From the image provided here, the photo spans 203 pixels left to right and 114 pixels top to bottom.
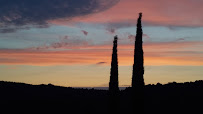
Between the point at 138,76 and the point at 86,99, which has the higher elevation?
the point at 138,76

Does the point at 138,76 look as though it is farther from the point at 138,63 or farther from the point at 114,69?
the point at 114,69

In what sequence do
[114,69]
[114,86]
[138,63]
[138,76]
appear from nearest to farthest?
[138,76], [138,63], [114,86], [114,69]

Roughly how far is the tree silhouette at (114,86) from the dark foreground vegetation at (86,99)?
24.3 m

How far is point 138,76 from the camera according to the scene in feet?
90.4

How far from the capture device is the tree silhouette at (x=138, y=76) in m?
27.0

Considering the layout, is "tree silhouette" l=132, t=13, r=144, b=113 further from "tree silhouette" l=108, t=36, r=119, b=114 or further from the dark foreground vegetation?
the dark foreground vegetation

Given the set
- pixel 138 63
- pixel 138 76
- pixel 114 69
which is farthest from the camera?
pixel 114 69

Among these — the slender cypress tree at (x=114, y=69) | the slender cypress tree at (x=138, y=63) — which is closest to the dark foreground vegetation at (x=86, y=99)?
the slender cypress tree at (x=114, y=69)

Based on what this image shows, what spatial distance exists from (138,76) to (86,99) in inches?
2086

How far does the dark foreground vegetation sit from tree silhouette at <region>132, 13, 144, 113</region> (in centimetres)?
3034

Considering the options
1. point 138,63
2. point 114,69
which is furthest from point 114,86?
point 138,63

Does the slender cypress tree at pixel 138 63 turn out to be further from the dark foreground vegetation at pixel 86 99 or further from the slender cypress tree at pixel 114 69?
the dark foreground vegetation at pixel 86 99

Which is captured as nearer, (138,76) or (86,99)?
(138,76)

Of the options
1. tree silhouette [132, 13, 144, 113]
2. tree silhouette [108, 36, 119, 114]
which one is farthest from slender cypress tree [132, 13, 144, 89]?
tree silhouette [108, 36, 119, 114]
